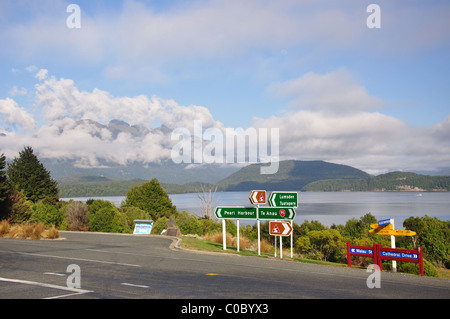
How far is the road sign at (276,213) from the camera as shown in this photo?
18938 millimetres

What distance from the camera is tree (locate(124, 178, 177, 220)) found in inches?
2276

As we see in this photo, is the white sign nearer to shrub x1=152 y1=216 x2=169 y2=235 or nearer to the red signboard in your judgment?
shrub x1=152 y1=216 x2=169 y2=235

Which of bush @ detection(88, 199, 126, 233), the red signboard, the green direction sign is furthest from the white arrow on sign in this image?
bush @ detection(88, 199, 126, 233)

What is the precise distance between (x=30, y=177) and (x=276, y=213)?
48374 mm

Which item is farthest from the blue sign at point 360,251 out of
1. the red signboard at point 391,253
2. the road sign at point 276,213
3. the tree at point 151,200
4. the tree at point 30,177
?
the tree at point 30,177

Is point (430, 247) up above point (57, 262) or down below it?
below

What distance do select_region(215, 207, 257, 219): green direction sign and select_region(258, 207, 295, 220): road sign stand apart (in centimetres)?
35

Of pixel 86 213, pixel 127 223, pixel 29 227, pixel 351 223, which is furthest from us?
pixel 351 223

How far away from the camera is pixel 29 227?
25.0m

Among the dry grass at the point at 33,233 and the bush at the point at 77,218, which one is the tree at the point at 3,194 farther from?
the dry grass at the point at 33,233
